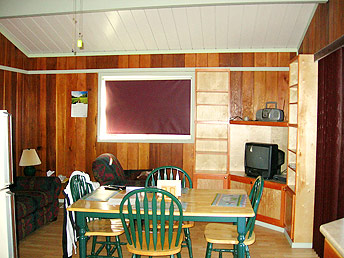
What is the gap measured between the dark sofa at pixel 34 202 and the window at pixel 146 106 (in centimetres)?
116

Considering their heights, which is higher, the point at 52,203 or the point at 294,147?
the point at 294,147

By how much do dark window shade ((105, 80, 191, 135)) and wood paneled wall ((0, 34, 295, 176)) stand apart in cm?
24

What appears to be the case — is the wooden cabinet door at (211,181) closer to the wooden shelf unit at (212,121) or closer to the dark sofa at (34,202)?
the wooden shelf unit at (212,121)

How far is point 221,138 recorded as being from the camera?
475cm

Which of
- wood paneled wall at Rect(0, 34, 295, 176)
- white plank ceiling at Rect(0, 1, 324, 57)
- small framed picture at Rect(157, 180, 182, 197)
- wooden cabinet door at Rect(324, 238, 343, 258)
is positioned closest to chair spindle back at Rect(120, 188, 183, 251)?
small framed picture at Rect(157, 180, 182, 197)

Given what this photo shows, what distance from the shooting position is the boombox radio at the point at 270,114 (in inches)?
165

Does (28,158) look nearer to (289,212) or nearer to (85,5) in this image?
(85,5)

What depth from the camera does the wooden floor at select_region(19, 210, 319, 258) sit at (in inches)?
131

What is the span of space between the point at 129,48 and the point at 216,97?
145 centimetres

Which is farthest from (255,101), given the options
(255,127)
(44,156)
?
(44,156)

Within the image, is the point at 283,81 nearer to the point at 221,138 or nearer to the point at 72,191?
Result: the point at 221,138

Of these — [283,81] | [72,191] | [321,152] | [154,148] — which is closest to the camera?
[72,191]

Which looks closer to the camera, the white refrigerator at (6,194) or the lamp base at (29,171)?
the white refrigerator at (6,194)

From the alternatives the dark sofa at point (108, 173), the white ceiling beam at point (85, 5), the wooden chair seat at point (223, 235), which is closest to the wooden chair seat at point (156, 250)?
the wooden chair seat at point (223, 235)
